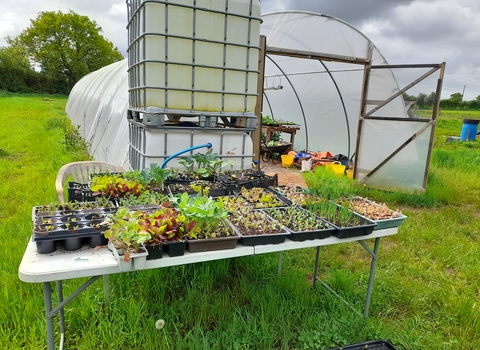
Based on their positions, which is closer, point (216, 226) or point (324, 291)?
point (216, 226)

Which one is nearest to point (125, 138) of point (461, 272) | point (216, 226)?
point (216, 226)

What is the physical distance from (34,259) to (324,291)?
2103mm

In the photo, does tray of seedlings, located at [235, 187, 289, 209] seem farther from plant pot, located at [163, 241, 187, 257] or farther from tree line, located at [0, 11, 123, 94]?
tree line, located at [0, 11, 123, 94]

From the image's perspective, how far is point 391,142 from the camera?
5.66 m

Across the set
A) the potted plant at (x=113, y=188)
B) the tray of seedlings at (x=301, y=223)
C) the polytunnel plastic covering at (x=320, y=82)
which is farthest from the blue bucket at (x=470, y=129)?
the potted plant at (x=113, y=188)

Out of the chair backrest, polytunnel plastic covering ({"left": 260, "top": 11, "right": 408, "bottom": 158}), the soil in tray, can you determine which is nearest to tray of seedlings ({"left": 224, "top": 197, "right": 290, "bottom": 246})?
the soil in tray

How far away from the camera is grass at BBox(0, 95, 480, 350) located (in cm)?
206

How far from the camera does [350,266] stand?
3.22 m

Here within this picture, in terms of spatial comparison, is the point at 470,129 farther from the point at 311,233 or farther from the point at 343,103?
the point at 311,233

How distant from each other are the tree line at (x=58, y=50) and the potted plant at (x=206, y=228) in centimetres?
3265

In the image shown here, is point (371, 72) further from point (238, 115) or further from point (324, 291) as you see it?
point (324, 291)

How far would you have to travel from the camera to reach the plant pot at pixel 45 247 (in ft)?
4.86

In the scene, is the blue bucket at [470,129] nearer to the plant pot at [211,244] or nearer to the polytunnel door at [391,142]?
the polytunnel door at [391,142]

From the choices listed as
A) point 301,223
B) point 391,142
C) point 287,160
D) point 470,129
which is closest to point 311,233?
point 301,223
